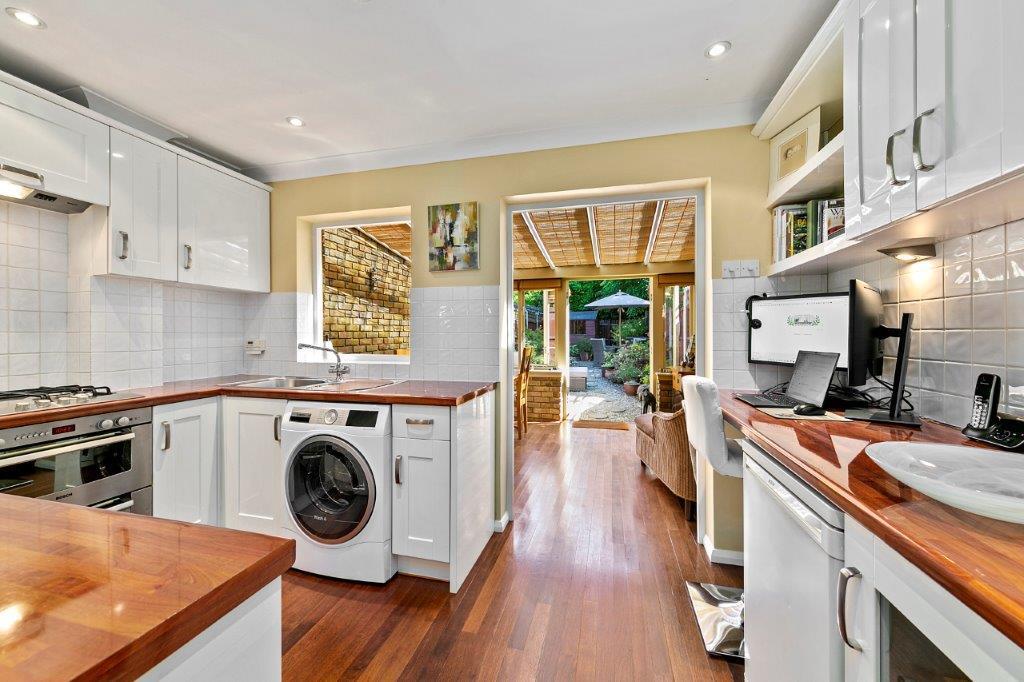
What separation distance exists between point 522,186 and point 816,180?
1516 mm

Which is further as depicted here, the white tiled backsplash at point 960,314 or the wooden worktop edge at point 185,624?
the white tiled backsplash at point 960,314

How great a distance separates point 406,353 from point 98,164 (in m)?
1.97

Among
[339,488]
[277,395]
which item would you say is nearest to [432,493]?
[339,488]

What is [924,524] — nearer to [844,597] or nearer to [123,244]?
[844,597]

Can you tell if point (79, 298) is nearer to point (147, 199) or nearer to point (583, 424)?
point (147, 199)

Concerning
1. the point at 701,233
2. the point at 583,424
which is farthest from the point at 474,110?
the point at 583,424

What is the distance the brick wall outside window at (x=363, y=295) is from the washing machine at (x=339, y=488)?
1.15 meters

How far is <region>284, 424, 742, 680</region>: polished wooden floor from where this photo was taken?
153cm

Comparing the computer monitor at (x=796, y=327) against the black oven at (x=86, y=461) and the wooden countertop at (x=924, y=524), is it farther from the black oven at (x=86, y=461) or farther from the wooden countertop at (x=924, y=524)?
the black oven at (x=86, y=461)

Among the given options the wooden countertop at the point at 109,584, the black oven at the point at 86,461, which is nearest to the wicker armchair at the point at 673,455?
the wooden countertop at the point at 109,584

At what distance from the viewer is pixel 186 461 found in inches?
87.7

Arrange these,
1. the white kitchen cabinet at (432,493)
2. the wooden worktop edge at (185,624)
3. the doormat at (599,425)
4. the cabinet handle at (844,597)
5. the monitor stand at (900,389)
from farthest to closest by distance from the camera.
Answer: the doormat at (599,425), the white kitchen cabinet at (432,493), the monitor stand at (900,389), the cabinet handle at (844,597), the wooden worktop edge at (185,624)

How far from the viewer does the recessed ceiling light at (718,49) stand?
178 cm

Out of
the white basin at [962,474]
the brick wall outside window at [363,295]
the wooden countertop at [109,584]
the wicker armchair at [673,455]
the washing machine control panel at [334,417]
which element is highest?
the brick wall outside window at [363,295]
